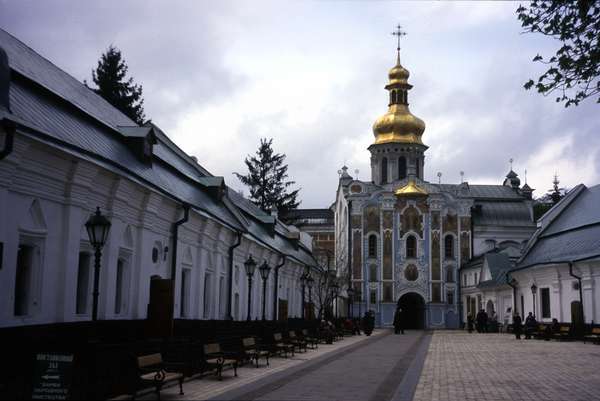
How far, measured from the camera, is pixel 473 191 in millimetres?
76688

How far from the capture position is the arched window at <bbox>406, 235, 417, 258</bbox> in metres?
66.8

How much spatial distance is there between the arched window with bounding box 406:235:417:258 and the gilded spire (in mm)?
11269

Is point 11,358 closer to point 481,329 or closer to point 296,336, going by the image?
point 296,336

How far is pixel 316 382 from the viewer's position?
15.5 metres

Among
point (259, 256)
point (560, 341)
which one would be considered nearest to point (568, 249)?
point (560, 341)

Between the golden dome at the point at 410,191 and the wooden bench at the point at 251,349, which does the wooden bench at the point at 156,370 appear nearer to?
the wooden bench at the point at 251,349

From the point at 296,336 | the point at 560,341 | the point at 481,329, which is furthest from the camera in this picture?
the point at 481,329

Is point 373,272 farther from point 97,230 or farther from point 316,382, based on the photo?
point 97,230

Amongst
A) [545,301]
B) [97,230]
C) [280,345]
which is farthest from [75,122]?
[545,301]

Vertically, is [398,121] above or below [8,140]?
above

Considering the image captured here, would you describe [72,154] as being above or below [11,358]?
above

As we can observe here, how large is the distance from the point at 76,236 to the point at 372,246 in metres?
52.8

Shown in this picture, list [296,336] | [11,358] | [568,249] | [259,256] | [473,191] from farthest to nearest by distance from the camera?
[473,191] < [568,249] < [259,256] < [296,336] < [11,358]

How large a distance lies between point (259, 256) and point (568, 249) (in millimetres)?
17765
